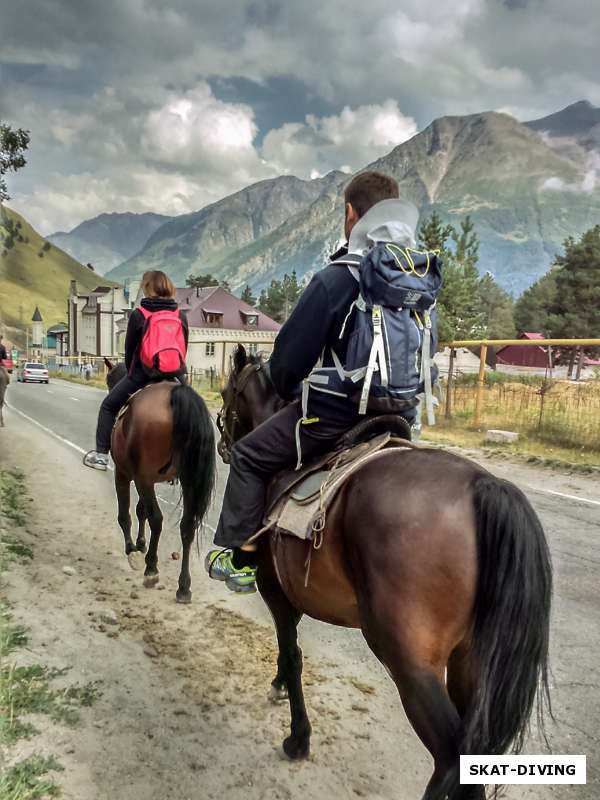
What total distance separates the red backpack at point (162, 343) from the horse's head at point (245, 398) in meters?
1.40

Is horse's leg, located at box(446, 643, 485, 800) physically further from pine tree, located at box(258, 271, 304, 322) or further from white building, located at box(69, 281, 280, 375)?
pine tree, located at box(258, 271, 304, 322)

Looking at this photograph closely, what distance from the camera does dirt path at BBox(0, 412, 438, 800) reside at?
2639 mm

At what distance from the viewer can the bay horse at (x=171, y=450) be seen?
4.86 meters

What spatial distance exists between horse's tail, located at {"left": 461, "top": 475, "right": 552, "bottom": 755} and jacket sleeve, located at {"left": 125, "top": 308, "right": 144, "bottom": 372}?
150 inches

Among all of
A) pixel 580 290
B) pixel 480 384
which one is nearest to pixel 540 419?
pixel 480 384

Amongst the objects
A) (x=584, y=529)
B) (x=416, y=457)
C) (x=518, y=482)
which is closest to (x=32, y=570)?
(x=416, y=457)

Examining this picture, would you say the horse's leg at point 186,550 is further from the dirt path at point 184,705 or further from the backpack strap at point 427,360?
the backpack strap at point 427,360

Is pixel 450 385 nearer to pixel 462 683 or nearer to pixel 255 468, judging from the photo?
pixel 255 468

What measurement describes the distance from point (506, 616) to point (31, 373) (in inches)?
1533


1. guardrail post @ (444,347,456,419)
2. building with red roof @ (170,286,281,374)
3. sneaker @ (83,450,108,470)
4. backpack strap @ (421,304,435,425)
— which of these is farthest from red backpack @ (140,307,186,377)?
building with red roof @ (170,286,281,374)

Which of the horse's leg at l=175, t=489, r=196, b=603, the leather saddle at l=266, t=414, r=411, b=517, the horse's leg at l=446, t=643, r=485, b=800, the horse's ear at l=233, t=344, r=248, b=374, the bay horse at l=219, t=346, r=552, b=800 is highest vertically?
the horse's ear at l=233, t=344, r=248, b=374

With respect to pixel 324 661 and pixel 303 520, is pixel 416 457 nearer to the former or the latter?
pixel 303 520

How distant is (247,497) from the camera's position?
2639mm

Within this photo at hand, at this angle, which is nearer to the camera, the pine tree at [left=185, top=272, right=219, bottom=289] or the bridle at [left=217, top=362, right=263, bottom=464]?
the bridle at [left=217, top=362, right=263, bottom=464]
